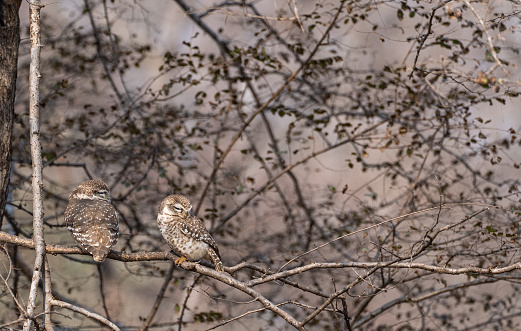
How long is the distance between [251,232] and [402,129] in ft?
9.45

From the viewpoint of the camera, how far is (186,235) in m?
4.92

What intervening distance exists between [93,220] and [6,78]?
4.06 ft

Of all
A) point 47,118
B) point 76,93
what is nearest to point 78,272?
point 76,93

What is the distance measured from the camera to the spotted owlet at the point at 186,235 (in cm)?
492

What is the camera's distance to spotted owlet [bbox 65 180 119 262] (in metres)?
4.45

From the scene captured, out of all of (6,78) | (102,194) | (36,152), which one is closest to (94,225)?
(102,194)

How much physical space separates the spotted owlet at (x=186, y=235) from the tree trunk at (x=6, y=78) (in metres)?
1.23

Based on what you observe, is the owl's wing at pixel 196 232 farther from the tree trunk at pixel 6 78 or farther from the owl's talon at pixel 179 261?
the tree trunk at pixel 6 78

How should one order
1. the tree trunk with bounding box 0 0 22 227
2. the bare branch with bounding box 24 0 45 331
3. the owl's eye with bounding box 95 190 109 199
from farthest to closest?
1. the owl's eye with bounding box 95 190 109 199
2. the tree trunk with bounding box 0 0 22 227
3. the bare branch with bounding box 24 0 45 331

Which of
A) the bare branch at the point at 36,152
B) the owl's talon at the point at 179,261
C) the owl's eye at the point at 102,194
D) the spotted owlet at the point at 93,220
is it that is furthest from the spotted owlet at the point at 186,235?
the bare branch at the point at 36,152

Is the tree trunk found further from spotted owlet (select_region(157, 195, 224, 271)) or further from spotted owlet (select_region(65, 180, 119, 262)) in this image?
spotted owlet (select_region(157, 195, 224, 271))

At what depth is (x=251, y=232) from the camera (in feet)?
27.2

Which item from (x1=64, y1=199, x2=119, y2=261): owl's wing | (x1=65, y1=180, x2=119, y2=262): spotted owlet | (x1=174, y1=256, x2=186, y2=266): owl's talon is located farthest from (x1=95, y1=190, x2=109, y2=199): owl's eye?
(x1=174, y1=256, x2=186, y2=266): owl's talon

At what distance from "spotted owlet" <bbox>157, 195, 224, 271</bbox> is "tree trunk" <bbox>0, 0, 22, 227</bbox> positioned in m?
1.23
